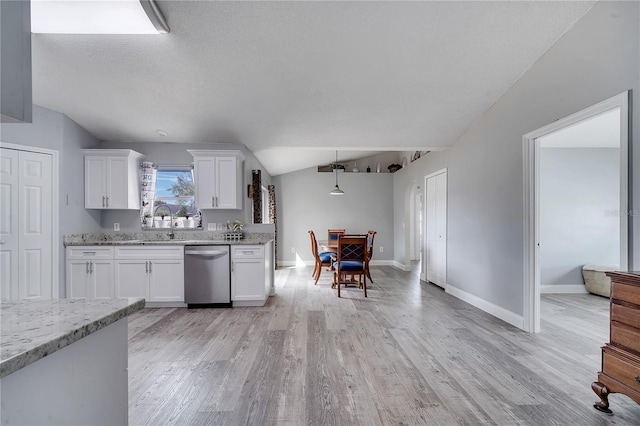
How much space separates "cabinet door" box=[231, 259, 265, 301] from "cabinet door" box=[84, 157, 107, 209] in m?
2.12

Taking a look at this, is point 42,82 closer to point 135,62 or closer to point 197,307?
point 135,62

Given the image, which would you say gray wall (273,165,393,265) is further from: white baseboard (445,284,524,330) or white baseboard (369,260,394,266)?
white baseboard (445,284,524,330)

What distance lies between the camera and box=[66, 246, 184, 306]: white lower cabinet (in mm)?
4102

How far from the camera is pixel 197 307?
14.0 feet

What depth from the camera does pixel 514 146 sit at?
352cm

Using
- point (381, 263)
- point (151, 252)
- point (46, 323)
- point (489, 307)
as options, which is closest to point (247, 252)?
point (151, 252)

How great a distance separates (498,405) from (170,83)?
4.14 metres

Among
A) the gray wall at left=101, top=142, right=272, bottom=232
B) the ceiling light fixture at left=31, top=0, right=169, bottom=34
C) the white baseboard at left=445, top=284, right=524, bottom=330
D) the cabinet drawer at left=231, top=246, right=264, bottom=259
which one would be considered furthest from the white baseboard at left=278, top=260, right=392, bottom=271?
the ceiling light fixture at left=31, top=0, right=169, bottom=34

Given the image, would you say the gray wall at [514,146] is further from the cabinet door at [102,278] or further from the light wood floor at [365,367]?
the cabinet door at [102,278]

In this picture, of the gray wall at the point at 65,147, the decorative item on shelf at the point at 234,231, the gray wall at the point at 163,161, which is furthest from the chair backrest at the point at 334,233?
the gray wall at the point at 65,147

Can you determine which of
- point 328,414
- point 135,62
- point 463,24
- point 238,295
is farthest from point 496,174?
point 135,62

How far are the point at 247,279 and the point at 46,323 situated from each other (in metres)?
3.52

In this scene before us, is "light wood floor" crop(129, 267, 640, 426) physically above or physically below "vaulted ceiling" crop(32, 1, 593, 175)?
below

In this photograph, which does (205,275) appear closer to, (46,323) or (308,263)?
(46,323)
